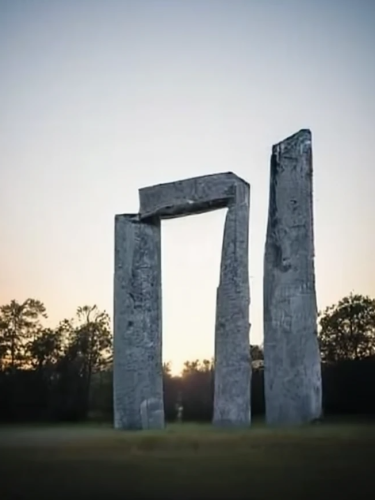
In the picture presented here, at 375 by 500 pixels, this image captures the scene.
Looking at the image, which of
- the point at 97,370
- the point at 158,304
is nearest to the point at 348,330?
the point at 158,304

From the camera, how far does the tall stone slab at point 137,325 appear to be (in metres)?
6.95

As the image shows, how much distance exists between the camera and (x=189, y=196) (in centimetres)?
714

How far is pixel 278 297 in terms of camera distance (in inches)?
263

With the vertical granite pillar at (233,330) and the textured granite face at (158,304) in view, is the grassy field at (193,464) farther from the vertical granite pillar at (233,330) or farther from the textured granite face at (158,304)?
the textured granite face at (158,304)

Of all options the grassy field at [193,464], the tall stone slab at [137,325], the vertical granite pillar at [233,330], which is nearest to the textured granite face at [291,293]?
the vertical granite pillar at [233,330]

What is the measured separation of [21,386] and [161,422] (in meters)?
1.31

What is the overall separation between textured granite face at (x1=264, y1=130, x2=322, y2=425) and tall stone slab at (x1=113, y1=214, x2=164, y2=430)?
1.05 meters

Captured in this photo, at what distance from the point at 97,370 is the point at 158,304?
3.27 feet

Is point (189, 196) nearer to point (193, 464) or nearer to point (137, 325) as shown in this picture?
point (137, 325)

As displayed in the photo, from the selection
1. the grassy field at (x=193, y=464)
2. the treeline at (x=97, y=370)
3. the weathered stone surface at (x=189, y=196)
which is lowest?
the grassy field at (x=193, y=464)

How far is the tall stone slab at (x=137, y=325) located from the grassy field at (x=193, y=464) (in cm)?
110

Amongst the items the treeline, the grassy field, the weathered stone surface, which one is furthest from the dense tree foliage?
the weathered stone surface

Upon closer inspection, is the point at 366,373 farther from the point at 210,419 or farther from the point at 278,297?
the point at 210,419

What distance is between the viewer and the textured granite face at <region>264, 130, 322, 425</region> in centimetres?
646
